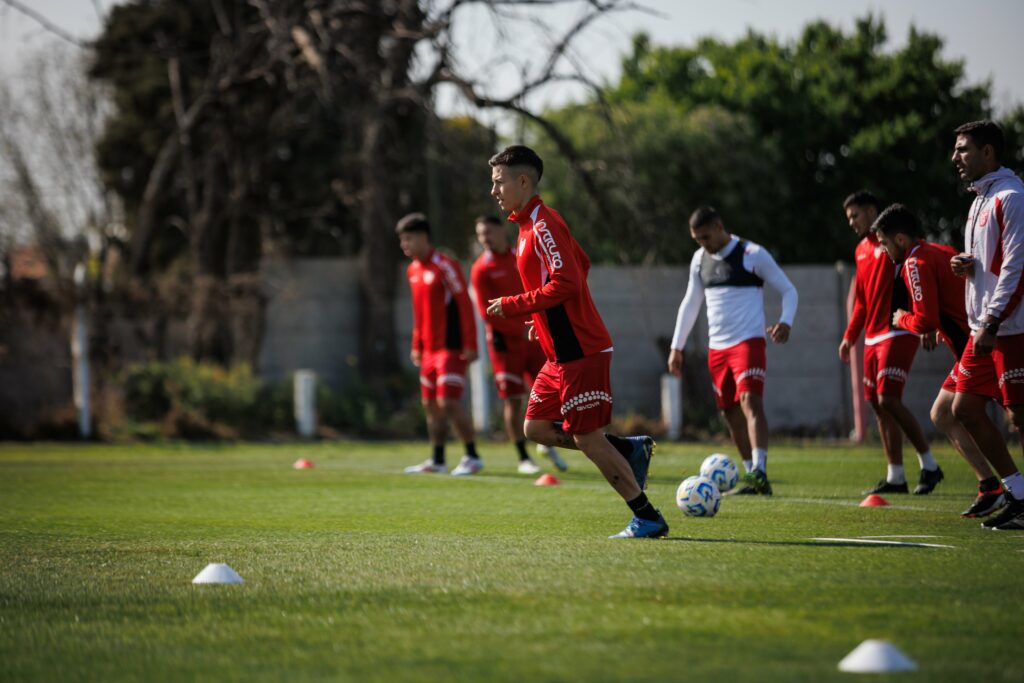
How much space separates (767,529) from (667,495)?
258 cm

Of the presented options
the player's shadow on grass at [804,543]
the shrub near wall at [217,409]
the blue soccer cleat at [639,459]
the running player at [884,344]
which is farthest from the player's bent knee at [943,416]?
the shrub near wall at [217,409]

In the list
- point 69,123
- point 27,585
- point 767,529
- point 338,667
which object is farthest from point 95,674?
point 69,123

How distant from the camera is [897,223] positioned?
31.7 feet

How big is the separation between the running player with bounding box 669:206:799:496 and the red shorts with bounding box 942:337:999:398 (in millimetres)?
2439

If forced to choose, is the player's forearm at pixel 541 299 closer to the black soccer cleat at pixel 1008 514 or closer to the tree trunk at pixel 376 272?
the black soccer cleat at pixel 1008 514

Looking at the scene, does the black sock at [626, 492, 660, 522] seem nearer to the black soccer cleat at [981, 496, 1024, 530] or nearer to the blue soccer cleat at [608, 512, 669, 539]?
the blue soccer cleat at [608, 512, 669, 539]

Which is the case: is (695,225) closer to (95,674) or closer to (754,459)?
(754,459)

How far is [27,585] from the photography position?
21.1ft

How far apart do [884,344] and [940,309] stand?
146cm

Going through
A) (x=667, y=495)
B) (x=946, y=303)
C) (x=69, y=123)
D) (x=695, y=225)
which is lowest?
(x=667, y=495)

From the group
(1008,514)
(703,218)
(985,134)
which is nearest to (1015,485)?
(1008,514)

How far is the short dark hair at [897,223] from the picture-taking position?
9.66 meters

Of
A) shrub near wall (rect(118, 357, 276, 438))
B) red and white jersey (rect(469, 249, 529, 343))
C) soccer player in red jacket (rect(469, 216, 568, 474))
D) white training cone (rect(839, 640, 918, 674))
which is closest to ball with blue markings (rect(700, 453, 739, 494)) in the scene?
soccer player in red jacket (rect(469, 216, 568, 474))

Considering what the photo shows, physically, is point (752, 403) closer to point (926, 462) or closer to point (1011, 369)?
point (926, 462)
